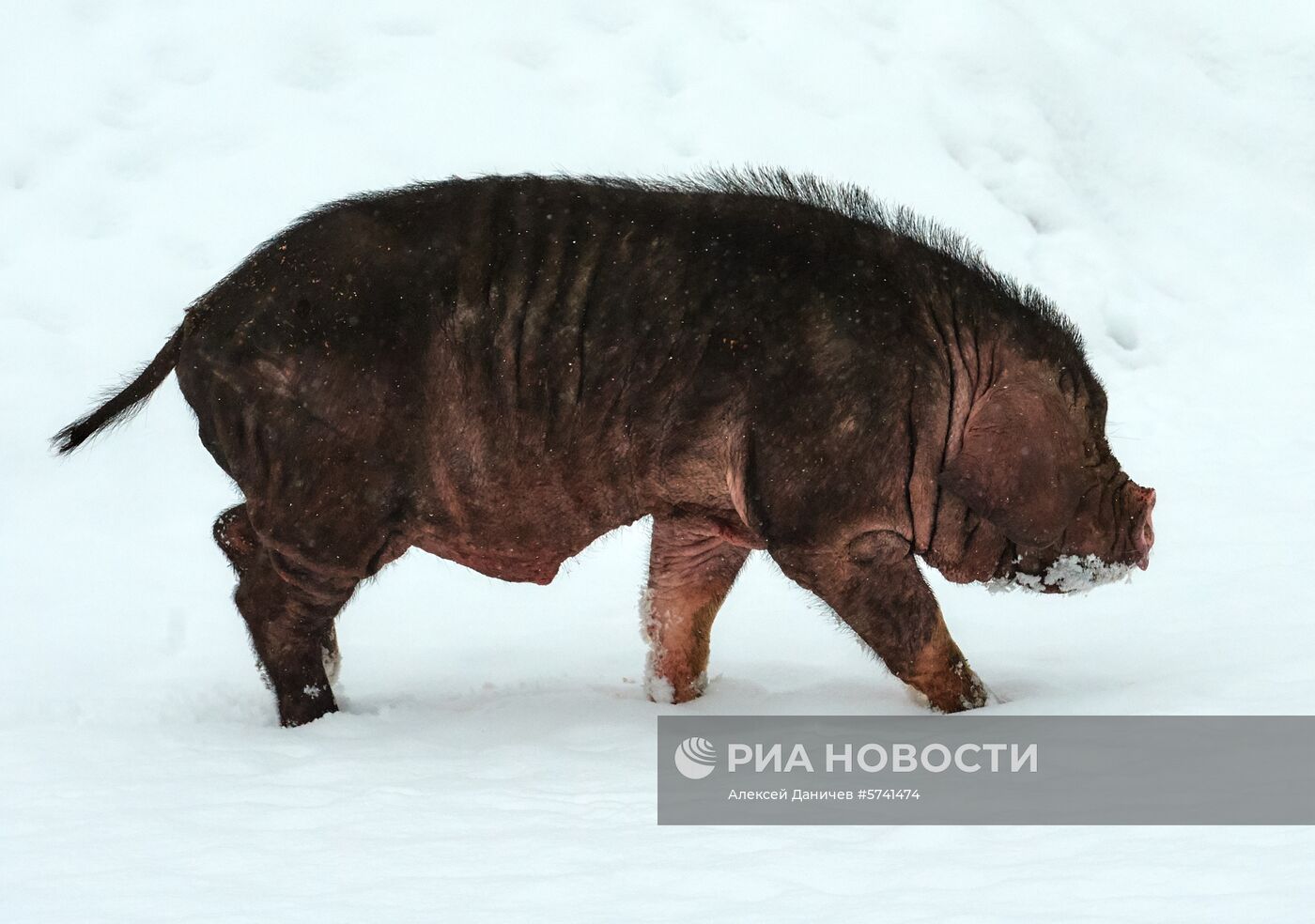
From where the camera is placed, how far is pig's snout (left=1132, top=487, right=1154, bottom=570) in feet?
20.7

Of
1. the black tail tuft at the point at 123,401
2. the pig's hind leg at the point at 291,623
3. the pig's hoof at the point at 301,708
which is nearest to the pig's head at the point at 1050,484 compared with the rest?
the pig's hind leg at the point at 291,623

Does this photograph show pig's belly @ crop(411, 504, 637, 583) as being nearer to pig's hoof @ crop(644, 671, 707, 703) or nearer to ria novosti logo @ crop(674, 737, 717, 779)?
pig's hoof @ crop(644, 671, 707, 703)

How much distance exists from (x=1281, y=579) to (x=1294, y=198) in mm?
6331

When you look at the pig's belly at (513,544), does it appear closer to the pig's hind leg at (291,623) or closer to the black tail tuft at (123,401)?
the pig's hind leg at (291,623)

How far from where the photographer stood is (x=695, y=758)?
543 cm

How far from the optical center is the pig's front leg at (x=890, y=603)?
5957 millimetres

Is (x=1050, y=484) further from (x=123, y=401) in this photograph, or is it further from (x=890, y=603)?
(x=123, y=401)

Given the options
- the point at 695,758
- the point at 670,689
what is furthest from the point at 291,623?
the point at 695,758

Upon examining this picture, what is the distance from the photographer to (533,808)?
191 inches

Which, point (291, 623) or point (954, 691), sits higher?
point (291, 623)

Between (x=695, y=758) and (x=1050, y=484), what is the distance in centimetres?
168

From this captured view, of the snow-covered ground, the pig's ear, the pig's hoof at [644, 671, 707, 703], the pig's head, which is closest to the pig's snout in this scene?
the pig's head

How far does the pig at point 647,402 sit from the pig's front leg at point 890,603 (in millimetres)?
10

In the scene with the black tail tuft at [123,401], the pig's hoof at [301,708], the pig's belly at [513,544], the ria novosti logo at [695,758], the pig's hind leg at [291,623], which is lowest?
the ria novosti logo at [695,758]
